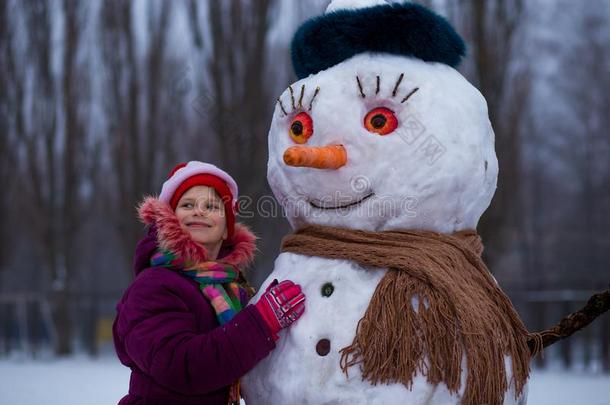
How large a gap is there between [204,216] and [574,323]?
126 cm

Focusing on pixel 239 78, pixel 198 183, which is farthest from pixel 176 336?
pixel 239 78

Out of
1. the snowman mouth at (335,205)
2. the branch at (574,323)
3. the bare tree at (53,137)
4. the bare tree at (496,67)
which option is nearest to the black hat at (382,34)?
the snowman mouth at (335,205)

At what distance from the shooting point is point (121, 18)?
8.70 meters

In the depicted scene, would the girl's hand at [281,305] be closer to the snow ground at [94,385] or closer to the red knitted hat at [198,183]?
the red knitted hat at [198,183]

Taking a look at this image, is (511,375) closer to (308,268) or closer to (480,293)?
(480,293)

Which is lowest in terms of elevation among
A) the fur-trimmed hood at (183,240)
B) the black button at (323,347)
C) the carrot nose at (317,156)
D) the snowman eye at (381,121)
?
the black button at (323,347)

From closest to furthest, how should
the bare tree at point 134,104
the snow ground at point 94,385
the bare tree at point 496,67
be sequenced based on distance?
the snow ground at point 94,385 < the bare tree at point 496,67 < the bare tree at point 134,104

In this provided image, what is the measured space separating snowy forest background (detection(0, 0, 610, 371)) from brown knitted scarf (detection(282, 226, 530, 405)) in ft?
9.14

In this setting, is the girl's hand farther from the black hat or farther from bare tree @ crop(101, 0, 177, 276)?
bare tree @ crop(101, 0, 177, 276)

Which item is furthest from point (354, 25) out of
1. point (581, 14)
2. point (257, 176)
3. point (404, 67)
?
point (581, 14)

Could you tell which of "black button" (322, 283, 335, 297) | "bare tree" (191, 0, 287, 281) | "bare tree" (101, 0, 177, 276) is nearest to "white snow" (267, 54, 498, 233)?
"black button" (322, 283, 335, 297)

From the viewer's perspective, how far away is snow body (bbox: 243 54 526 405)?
1.98 meters

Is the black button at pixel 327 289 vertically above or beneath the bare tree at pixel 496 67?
beneath

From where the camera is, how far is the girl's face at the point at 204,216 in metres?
2.21
